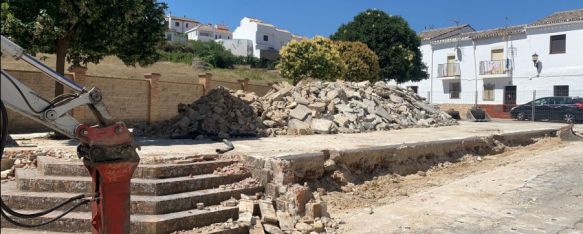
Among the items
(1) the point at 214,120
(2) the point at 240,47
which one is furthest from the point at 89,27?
(2) the point at 240,47

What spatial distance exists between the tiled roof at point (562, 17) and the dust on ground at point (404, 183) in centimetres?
2172

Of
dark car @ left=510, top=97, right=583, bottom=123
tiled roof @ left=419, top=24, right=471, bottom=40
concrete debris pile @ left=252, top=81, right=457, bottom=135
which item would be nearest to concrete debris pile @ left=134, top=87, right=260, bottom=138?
concrete debris pile @ left=252, top=81, right=457, bottom=135

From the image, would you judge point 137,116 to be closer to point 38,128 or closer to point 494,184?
point 38,128

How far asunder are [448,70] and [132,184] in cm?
3449

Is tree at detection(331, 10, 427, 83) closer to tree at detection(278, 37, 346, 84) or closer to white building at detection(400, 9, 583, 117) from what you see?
white building at detection(400, 9, 583, 117)

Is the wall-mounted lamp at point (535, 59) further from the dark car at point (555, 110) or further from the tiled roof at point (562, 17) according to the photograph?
the dark car at point (555, 110)

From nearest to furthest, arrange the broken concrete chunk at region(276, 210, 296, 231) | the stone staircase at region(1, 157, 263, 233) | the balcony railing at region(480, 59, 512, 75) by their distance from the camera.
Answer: the stone staircase at region(1, 157, 263, 233) → the broken concrete chunk at region(276, 210, 296, 231) → the balcony railing at region(480, 59, 512, 75)

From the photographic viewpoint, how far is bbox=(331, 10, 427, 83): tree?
106 feet

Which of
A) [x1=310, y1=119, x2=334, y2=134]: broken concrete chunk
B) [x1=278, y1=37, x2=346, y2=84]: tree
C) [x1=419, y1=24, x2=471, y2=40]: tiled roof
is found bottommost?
[x1=310, y1=119, x2=334, y2=134]: broken concrete chunk

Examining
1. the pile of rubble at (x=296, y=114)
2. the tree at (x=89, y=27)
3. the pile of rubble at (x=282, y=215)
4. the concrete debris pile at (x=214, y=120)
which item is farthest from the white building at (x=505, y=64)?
the pile of rubble at (x=282, y=215)

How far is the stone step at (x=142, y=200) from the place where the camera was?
18.2 feet

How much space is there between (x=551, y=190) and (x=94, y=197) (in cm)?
750

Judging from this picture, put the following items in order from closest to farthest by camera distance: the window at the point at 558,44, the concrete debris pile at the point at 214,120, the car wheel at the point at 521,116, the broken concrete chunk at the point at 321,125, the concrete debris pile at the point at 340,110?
the concrete debris pile at the point at 214,120 → the broken concrete chunk at the point at 321,125 → the concrete debris pile at the point at 340,110 → the car wheel at the point at 521,116 → the window at the point at 558,44

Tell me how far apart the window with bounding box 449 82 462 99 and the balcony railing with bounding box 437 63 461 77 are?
0.87 m
